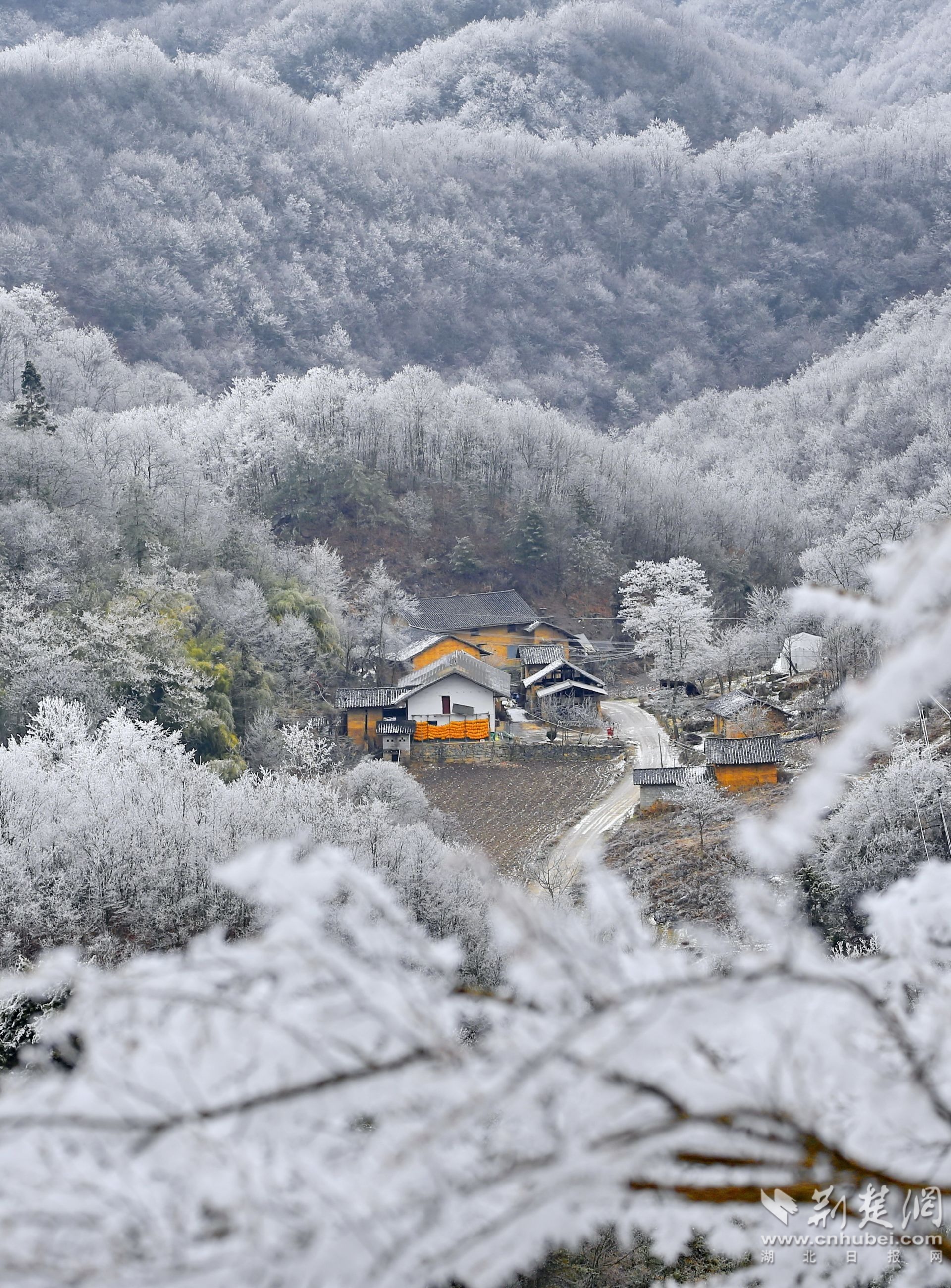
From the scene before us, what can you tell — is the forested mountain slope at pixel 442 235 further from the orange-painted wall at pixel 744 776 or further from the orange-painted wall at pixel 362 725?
the orange-painted wall at pixel 744 776

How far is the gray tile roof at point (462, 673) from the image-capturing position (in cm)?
3400

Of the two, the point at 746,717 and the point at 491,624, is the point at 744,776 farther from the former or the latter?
the point at 491,624

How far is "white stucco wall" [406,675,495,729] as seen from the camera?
33.8 meters

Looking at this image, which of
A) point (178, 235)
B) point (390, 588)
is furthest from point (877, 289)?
point (390, 588)

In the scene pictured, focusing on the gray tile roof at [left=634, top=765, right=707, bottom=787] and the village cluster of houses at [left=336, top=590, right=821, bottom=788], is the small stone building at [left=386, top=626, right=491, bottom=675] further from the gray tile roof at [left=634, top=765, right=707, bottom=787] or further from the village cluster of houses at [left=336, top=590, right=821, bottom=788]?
the gray tile roof at [left=634, top=765, right=707, bottom=787]

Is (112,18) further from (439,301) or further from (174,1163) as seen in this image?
(174,1163)

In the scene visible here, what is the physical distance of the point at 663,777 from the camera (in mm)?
25219

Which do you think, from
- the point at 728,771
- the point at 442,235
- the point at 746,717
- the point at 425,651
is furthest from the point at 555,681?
the point at 442,235

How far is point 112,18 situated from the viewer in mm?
174375

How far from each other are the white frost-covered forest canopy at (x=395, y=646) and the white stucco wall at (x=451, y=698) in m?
3.19

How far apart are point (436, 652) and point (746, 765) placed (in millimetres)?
17638

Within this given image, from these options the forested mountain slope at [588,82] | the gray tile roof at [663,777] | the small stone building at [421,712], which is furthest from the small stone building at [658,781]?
the forested mountain slope at [588,82]

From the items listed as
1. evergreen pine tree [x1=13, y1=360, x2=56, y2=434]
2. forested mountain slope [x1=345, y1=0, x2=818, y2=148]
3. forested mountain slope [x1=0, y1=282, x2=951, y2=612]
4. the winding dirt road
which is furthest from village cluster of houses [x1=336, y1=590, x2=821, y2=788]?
forested mountain slope [x1=345, y1=0, x2=818, y2=148]

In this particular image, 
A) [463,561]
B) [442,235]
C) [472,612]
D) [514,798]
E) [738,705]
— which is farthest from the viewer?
[442,235]
